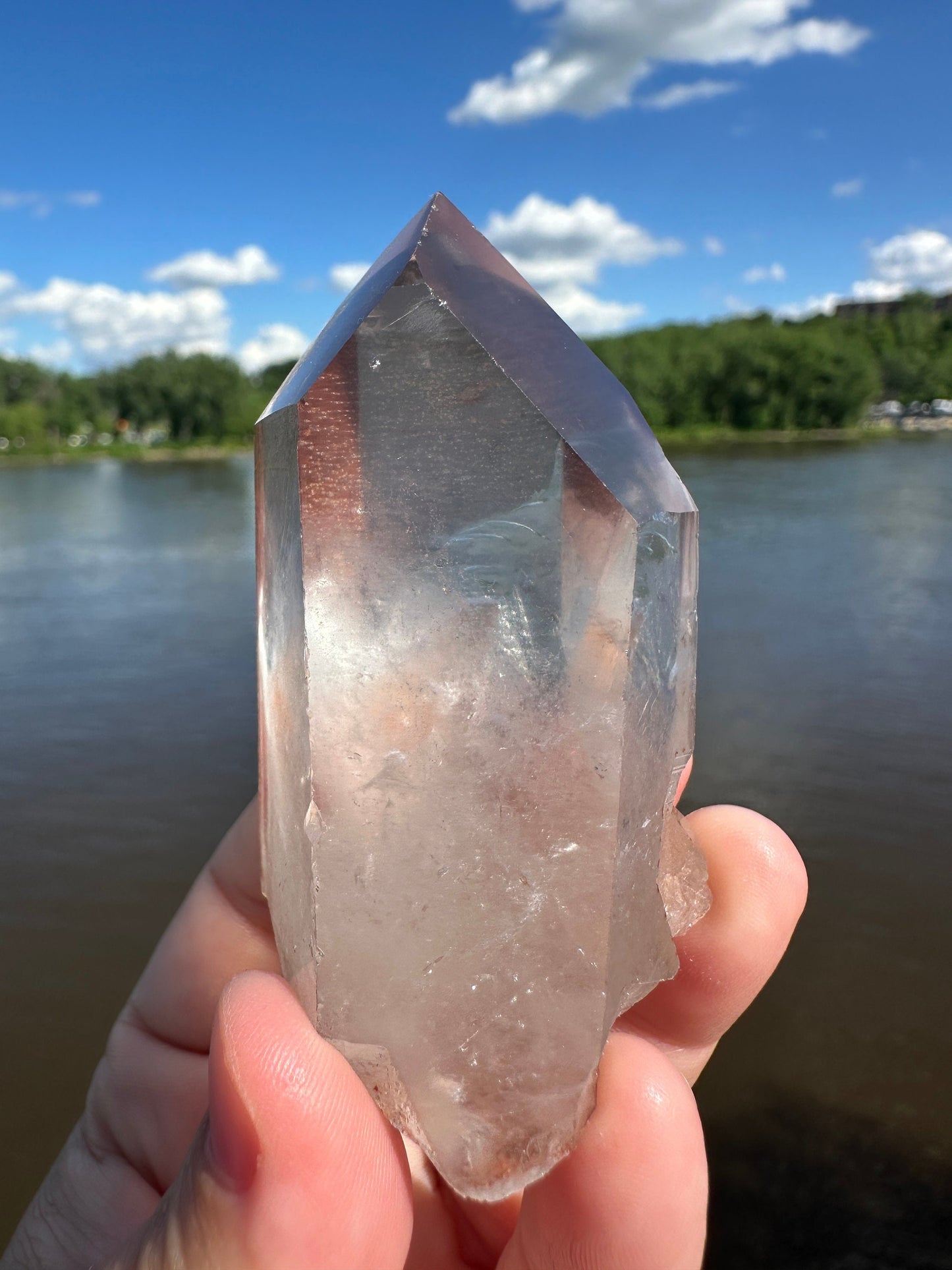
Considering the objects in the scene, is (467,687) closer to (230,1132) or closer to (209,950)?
(230,1132)

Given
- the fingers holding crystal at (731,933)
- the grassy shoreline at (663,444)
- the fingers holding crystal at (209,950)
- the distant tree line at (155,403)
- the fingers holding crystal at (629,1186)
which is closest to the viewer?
the fingers holding crystal at (629,1186)

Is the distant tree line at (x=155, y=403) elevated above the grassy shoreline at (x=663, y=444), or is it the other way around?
the distant tree line at (x=155, y=403)

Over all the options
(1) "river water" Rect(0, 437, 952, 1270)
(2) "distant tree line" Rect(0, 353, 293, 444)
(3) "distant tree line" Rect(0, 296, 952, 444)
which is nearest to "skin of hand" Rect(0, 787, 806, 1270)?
(1) "river water" Rect(0, 437, 952, 1270)

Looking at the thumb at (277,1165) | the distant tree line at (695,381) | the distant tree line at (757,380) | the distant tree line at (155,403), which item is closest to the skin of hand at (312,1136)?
the thumb at (277,1165)

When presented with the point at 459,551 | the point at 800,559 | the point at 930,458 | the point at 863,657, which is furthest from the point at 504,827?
the point at 930,458

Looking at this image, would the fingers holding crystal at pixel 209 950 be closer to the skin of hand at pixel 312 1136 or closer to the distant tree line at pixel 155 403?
the skin of hand at pixel 312 1136

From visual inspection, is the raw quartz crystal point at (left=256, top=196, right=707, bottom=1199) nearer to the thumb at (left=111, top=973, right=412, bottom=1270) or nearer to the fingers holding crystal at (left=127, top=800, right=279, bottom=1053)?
the thumb at (left=111, top=973, right=412, bottom=1270)

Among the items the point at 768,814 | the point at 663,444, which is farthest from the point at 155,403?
the point at 768,814
